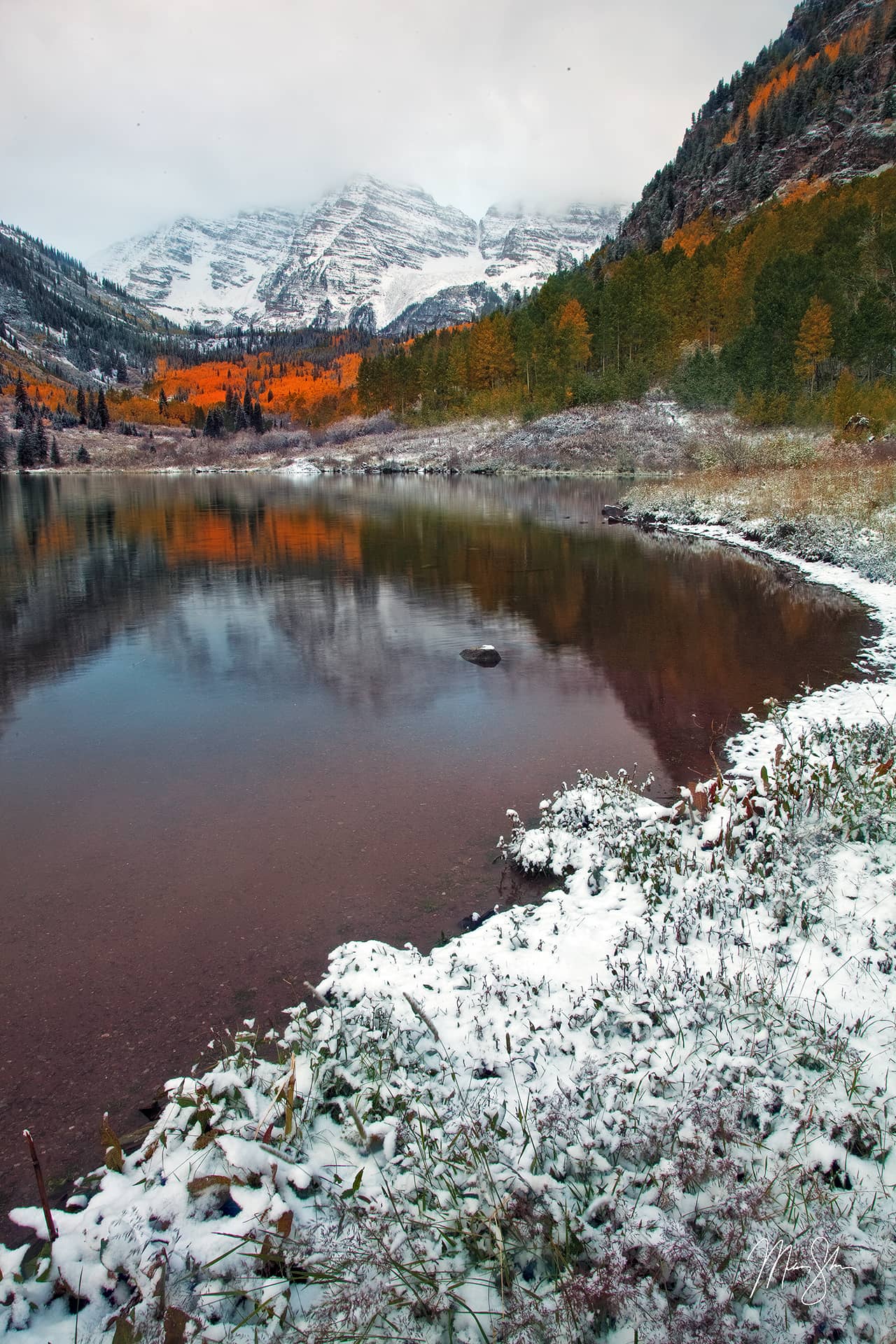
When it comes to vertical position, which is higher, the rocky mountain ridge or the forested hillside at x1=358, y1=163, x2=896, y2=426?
the rocky mountain ridge

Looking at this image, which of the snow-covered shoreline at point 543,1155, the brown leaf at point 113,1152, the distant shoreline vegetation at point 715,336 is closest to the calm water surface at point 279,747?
the brown leaf at point 113,1152

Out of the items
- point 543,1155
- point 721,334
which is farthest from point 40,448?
point 543,1155

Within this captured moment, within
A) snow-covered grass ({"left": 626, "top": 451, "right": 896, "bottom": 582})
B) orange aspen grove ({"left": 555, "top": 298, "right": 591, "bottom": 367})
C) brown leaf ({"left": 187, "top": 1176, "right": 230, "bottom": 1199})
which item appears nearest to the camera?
brown leaf ({"left": 187, "top": 1176, "right": 230, "bottom": 1199})

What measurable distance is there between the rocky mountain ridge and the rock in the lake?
120 metres

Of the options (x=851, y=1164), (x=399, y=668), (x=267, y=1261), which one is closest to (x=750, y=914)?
(x=851, y=1164)

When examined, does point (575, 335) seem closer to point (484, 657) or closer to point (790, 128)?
point (790, 128)

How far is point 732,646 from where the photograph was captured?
563 inches

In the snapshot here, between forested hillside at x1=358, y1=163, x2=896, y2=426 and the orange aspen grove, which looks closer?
forested hillside at x1=358, y1=163, x2=896, y2=426

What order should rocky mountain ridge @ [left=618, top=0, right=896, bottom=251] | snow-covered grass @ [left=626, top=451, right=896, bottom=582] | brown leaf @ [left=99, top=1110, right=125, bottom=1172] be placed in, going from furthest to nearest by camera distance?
rocky mountain ridge @ [left=618, top=0, right=896, bottom=251] < snow-covered grass @ [left=626, top=451, right=896, bottom=582] < brown leaf @ [left=99, top=1110, right=125, bottom=1172]

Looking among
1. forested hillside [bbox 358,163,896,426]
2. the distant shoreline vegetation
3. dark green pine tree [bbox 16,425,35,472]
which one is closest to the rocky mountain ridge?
the distant shoreline vegetation

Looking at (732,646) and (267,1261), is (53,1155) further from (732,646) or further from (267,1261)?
A: (732,646)

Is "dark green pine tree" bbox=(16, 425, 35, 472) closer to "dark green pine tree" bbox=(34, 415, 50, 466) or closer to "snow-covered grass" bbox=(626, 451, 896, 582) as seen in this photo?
"dark green pine tree" bbox=(34, 415, 50, 466)

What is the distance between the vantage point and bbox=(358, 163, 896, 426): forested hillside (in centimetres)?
5875

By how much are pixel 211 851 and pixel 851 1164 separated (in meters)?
6.00
